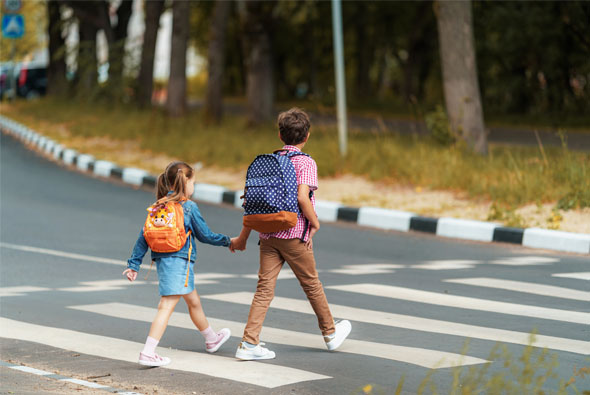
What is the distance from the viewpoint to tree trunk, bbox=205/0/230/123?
72.2ft

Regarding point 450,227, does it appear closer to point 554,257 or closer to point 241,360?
point 554,257

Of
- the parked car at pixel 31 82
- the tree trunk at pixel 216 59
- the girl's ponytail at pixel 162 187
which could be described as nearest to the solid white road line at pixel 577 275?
the girl's ponytail at pixel 162 187

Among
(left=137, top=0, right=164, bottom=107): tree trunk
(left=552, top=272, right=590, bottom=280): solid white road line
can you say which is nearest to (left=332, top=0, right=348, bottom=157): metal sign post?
(left=552, top=272, right=590, bottom=280): solid white road line

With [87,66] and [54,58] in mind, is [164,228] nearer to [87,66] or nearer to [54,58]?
[87,66]

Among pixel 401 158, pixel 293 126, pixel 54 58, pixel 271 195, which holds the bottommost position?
pixel 271 195

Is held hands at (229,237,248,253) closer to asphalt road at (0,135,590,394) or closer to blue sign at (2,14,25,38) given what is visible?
asphalt road at (0,135,590,394)

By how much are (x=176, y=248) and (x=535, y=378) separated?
6.47ft

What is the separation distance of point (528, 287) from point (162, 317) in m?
3.44

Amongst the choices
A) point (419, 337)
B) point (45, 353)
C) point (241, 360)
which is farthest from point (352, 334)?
point (45, 353)

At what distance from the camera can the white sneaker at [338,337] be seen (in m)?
5.91

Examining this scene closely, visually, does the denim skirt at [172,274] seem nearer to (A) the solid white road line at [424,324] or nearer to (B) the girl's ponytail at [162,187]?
(B) the girl's ponytail at [162,187]

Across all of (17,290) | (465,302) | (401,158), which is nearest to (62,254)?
(17,290)

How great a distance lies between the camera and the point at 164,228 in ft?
18.4

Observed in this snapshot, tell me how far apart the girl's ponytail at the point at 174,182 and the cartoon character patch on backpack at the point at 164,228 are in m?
0.05
